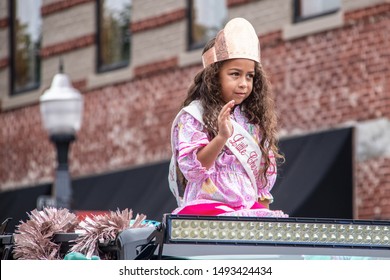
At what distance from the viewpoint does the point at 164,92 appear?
1736 cm

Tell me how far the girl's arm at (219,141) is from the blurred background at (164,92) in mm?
8532

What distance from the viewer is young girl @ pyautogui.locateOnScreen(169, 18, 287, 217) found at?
5426mm

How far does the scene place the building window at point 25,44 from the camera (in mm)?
20297

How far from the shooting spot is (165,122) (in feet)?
56.3

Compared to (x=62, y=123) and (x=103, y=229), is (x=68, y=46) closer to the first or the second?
(x=62, y=123)

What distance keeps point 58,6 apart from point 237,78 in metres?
14.0

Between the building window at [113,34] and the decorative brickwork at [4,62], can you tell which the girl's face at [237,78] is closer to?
the building window at [113,34]

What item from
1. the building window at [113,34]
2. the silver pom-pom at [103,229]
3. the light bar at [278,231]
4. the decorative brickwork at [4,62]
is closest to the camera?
the light bar at [278,231]

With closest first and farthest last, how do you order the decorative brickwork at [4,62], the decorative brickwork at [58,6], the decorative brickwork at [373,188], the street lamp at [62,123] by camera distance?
the decorative brickwork at [373,188] < the street lamp at [62,123] < the decorative brickwork at [58,6] < the decorative brickwork at [4,62]

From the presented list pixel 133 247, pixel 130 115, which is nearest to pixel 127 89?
pixel 130 115

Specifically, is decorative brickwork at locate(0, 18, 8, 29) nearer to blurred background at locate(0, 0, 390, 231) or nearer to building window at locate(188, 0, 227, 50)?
blurred background at locate(0, 0, 390, 231)

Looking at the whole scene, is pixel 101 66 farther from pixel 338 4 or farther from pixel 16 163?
pixel 338 4

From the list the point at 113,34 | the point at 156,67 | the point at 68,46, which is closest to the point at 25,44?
the point at 68,46

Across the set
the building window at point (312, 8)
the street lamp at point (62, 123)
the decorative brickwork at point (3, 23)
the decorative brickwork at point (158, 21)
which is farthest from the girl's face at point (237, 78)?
the decorative brickwork at point (3, 23)
